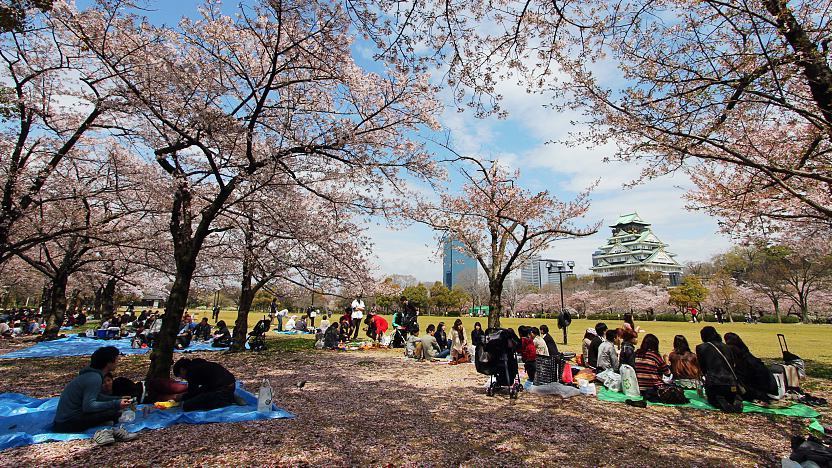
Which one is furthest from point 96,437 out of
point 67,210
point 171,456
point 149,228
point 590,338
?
point 149,228

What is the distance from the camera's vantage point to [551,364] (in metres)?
7.33

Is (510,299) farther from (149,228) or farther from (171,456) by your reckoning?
(171,456)

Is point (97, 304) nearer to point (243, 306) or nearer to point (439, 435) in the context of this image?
point (243, 306)

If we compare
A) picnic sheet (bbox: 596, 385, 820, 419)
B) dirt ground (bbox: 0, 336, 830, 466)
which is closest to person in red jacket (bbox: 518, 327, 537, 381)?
dirt ground (bbox: 0, 336, 830, 466)

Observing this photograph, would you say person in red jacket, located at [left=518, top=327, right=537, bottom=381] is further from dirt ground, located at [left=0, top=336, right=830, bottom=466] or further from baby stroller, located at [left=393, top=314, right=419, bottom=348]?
baby stroller, located at [left=393, top=314, right=419, bottom=348]

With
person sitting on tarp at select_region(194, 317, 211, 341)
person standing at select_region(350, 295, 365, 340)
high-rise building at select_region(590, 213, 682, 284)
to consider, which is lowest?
person sitting on tarp at select_region(194, 317, 211, 341)

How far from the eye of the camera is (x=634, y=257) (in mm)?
74000

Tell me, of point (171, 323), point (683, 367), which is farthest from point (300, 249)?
point (683, 367)

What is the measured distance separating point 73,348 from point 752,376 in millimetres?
17294

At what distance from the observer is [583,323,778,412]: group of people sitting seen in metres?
5.88

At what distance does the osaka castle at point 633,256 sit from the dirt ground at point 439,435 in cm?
7091

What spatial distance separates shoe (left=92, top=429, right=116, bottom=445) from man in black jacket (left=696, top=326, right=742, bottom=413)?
7926 millimetres

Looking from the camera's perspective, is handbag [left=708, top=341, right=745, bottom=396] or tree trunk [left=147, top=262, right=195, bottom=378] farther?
tree trunk [left=147, top=262, right=195, bottom=378]

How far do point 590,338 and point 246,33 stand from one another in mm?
9432
